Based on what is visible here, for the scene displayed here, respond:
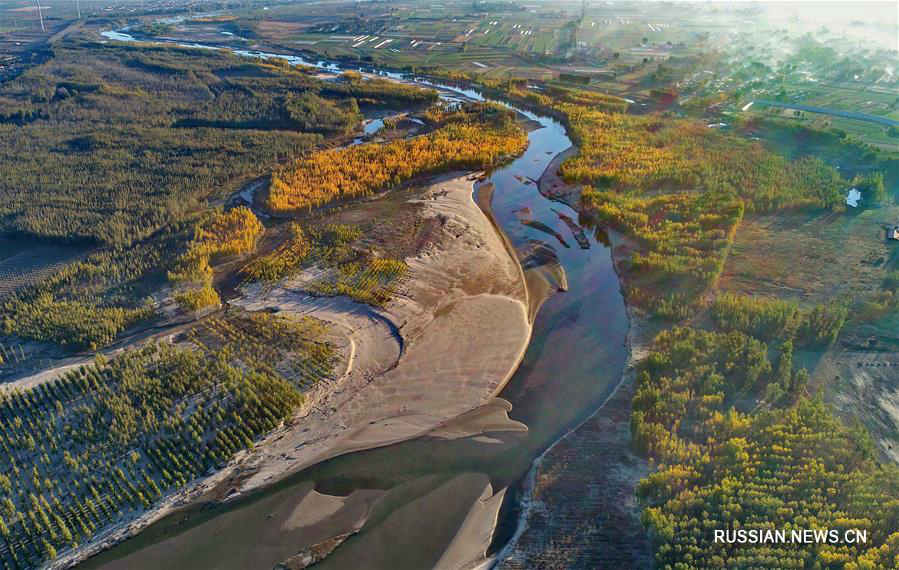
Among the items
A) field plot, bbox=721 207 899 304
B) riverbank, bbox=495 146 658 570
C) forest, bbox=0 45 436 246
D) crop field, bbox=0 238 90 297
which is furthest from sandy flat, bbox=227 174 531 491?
forest, bbox=0 45 436 246

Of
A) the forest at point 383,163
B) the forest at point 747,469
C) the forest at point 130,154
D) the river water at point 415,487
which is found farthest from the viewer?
the forest at point 383,163

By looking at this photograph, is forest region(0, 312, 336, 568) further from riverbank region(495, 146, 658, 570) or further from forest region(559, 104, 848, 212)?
forest region(559, 104, 848, 212)

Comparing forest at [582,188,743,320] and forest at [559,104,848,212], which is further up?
forest at [559,104,848,212]

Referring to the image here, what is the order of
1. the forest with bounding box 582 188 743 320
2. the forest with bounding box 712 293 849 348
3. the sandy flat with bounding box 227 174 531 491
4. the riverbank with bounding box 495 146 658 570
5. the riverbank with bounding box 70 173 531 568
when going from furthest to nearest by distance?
the forest with bounding box 582 188 743 320
the forest with bounding box 712 293 849 348
the sandy flat with bounding box 227 174 531 491
the riverbank with bounding box 70 173 531 568
the riverbank with bounding box 495 146 658 570

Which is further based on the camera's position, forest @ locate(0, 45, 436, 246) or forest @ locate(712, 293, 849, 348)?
forest @ locate(0, 45, 436, 246)

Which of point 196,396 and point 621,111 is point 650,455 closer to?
point 196,396

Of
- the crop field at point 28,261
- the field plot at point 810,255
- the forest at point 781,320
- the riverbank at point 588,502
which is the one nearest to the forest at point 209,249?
the crop field at point 28,261

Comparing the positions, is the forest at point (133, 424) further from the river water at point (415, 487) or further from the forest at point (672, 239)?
the forest at point (672, 239)
